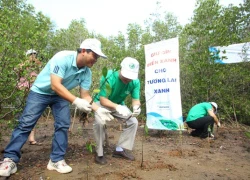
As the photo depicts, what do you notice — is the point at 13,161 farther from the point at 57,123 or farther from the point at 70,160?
the point at 70,160

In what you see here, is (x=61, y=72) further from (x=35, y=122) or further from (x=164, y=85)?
(x=164, y=85)

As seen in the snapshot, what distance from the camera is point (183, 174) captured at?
9.06 feet

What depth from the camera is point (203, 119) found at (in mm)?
4957

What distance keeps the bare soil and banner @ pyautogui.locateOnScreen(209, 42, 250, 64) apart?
2.16 meters

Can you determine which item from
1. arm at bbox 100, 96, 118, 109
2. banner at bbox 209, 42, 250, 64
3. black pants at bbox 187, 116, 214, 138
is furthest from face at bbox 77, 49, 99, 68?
banner at bbox 209, 42, 250, 64

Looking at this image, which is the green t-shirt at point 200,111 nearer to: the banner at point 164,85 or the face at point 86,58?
the banner at point 164,85

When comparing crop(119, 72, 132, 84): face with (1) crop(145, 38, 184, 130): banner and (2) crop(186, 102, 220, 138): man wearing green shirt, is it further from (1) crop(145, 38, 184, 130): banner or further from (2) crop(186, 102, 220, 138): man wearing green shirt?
(2) crop(186, 102, 220, 138): man wearing green shirt

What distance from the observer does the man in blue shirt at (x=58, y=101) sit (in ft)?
8.02

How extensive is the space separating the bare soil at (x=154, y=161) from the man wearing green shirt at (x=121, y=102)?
0.16 metres

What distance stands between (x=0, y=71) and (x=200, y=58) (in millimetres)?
4745

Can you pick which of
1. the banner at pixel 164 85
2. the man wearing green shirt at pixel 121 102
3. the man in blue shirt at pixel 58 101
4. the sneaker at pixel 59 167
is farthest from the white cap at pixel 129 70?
the banner at pixel 164 85

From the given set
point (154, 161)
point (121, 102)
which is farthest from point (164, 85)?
point (154, 161)

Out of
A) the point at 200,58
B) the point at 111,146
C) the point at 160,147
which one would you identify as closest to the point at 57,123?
the point at 111,146

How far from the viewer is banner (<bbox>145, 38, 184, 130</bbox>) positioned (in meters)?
4.41
